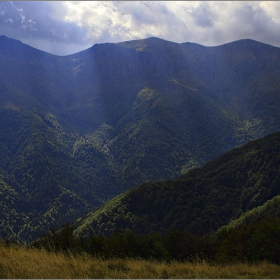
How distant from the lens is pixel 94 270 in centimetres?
1075

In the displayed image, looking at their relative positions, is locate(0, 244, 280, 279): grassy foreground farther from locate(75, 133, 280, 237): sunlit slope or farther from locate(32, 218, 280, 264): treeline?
locate(75, 133, 280, 237): sunlit slope

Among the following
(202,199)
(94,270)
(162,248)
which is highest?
(94,270)

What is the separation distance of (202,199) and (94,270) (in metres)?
96.5

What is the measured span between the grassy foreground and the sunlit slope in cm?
7885

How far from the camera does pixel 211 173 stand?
395 feet

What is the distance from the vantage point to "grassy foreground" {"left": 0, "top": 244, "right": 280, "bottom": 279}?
1008cm

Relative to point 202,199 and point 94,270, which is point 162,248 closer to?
point 94,270

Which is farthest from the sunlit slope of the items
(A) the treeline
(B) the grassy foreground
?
(B) the grassy foreground

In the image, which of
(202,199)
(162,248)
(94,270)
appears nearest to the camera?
(94,270)

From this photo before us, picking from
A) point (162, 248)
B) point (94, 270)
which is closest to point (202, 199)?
point (162, 248)

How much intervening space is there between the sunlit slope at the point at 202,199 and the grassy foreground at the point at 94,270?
259 ft

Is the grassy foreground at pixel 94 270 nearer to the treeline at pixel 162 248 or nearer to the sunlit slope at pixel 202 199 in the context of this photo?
the treeline at pixel 162 248

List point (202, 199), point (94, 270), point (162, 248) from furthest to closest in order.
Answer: point (202, 199) → point (162, 248) → point (94, 270)

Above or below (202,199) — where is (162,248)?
above
